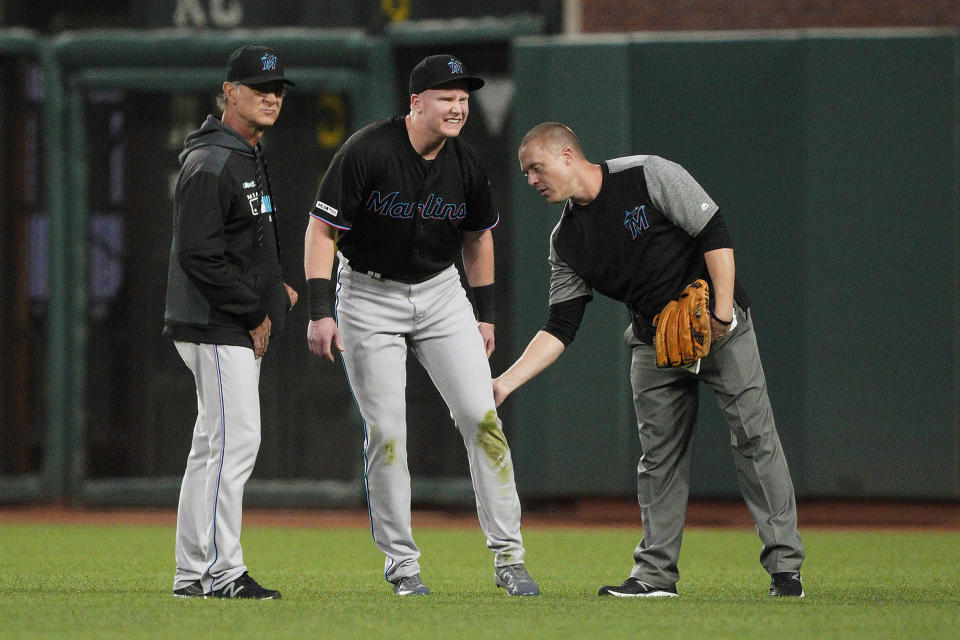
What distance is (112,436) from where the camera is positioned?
9906mm

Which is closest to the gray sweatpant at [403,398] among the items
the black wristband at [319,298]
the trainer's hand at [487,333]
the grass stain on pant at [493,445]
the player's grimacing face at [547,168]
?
the grass stain on pant at [493,445]

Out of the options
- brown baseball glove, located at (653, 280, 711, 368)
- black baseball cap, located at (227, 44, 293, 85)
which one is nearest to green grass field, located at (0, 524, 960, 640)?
brown baseball glove, located at (653, 280, 711, 368)

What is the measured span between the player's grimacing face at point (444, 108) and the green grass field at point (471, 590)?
1732 millimetres

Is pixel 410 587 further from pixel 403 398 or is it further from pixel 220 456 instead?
pixel 220 456

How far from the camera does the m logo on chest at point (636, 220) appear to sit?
17.0 feet

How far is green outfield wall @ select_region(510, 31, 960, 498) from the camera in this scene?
874 cm

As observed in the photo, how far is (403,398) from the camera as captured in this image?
208 inches

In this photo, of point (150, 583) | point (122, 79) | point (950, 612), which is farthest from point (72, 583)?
point (122, 79)

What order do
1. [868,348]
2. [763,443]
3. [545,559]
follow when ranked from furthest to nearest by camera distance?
[868,348] → [545,559] → [763,443]

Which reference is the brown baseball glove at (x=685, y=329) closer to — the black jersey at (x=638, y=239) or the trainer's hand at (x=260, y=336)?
the black jersey at (x=638, y=239)

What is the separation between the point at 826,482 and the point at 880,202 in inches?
71.3

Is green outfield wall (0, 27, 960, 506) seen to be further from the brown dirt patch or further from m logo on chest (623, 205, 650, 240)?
m logo on chest (623, 205, 650, 240)

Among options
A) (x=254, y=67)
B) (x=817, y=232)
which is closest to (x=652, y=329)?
(x=254, y=67)

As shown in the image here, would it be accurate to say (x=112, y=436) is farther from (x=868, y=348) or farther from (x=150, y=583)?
(x=868, y=348)
